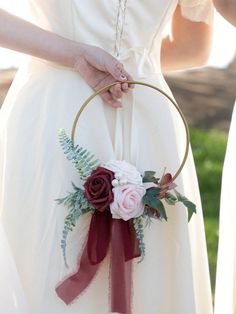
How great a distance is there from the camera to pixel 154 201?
2.65 m

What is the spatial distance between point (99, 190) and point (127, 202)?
0.29 feet

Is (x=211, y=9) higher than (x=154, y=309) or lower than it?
higher

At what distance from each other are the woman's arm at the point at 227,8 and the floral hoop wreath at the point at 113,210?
0.40 meters

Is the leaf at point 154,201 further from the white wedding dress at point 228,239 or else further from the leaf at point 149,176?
the white wedding dress at point 228,239

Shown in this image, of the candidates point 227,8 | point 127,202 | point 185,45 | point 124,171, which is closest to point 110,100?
point 124,171

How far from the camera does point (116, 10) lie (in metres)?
2.82

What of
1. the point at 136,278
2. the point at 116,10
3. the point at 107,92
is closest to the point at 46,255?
the point at 136,278

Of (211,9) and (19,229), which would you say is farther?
(211,9)

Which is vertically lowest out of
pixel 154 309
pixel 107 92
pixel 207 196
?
pixel 154 309

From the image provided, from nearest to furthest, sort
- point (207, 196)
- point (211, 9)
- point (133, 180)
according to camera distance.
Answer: point (133, 180), point (211, 9), point (207, 196)

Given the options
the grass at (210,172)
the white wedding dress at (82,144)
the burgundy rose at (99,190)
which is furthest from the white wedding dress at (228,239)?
the grass at (210,172)

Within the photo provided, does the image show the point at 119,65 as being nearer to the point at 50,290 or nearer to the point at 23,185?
the point at 23,185

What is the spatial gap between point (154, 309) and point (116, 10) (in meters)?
0.91

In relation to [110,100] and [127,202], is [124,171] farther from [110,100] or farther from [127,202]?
[110,100]
